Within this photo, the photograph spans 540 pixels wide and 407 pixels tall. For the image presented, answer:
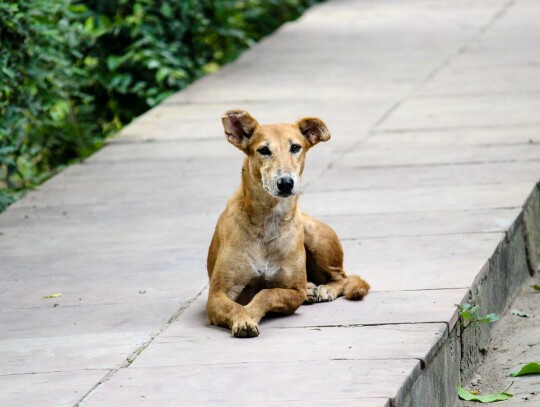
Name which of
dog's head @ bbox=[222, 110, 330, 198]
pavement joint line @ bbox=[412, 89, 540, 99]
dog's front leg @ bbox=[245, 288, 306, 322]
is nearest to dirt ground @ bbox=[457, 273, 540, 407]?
dog's front leg @ bbox=[245, 288, 306, 322]

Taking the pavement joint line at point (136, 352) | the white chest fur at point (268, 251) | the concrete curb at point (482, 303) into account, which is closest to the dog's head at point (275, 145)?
the white chest fur at point (268, 251)

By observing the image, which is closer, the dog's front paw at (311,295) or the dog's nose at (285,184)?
the dog's nose at (285,184)

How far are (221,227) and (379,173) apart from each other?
137 inches

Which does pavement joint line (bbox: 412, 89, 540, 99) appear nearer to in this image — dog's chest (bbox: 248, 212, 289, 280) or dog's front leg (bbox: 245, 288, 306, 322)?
dog's chest (bbox: 248, 212, 289, 280)

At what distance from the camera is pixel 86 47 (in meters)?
14.2

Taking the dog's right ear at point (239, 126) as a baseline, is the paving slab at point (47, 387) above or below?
below

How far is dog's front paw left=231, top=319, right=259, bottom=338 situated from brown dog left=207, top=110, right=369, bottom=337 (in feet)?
0.20

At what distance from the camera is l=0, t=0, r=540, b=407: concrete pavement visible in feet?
17.7

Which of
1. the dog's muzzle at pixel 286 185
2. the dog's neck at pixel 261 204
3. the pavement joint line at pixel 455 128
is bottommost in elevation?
the pavement joint line at pixel 455 128

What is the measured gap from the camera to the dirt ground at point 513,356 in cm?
607

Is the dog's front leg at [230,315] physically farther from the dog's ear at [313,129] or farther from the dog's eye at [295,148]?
the dog's ear at [313,129]

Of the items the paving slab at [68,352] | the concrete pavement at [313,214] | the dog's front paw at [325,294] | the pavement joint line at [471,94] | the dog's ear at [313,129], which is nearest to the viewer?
the concrete pavement at [313,214]

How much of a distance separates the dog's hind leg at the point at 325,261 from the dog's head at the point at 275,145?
519 mm

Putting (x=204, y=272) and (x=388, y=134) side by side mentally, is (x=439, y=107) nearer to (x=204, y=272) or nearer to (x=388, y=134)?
(x=388, y=134)
